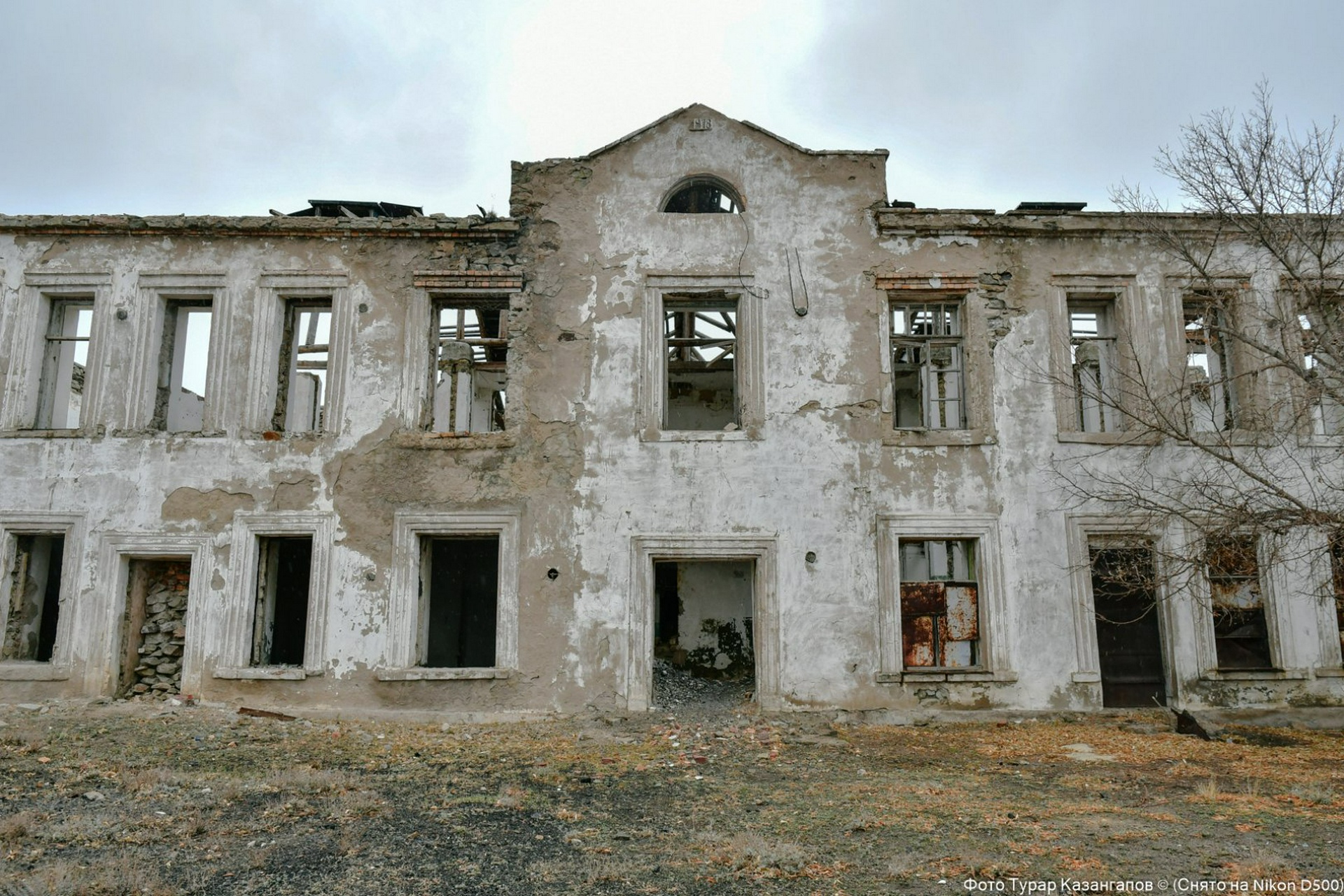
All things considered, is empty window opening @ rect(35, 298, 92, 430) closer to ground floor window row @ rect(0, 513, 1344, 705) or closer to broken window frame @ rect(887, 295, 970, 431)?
ground floor window row @ rect(0, 513, 1344, 705)

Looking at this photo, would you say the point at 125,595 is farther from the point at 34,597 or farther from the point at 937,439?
the point at 937,439

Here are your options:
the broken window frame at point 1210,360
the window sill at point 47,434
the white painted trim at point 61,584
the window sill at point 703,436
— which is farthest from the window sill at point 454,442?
the broken window frame at point 1210,360

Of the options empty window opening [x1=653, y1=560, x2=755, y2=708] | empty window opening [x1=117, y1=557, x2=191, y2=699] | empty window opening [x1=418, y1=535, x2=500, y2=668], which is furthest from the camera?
empty window opening [x1=653, y1=560, x2=755, y2=708]

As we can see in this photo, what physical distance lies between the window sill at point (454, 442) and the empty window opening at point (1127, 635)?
24.5ft

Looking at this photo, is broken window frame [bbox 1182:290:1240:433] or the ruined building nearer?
the ruined building

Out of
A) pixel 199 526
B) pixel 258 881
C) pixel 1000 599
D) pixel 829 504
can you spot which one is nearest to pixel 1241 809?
pixel 1000 599

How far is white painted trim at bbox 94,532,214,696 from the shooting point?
11234 millimetres

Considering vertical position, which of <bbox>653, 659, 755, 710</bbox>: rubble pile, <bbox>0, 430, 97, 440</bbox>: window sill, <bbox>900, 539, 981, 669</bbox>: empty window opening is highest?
A: <bbox>0, 430, 97, 440</bbox>: window sill

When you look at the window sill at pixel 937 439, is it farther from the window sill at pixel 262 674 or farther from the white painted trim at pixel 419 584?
the window sill at pixel 262 674

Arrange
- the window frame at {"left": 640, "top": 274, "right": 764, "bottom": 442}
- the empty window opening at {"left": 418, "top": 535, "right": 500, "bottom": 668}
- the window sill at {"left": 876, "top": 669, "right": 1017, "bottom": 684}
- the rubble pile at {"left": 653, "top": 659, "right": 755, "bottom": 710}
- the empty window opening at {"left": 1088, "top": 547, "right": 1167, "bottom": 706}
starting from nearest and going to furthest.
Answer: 1. the window sill at {"left": 876, "top": 669, "right": 1017, "bottom": 684}
2. the empty window opening at {"left": 1088, "top": 547, "right": 1167, "bottom": 706}
3. the window frame at {"left": 640, "top": 274, "right": 764, "bottom": 442}
4. the rubble pile at {"left": 653, "top": 659, "right": 755, "bottom": 710}
5. the empty window opening at {"left": 418, "top": 535, "right": 500, "bottom": 668}

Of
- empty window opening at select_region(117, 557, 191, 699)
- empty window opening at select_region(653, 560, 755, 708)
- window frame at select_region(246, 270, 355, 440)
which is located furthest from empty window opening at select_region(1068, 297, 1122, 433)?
empty window opening at select_region(117, 557, 191, 699)

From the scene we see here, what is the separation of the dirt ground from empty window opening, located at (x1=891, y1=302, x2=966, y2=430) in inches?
177

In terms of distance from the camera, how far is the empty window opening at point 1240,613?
37.2ft

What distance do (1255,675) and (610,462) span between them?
8268 millimetres
